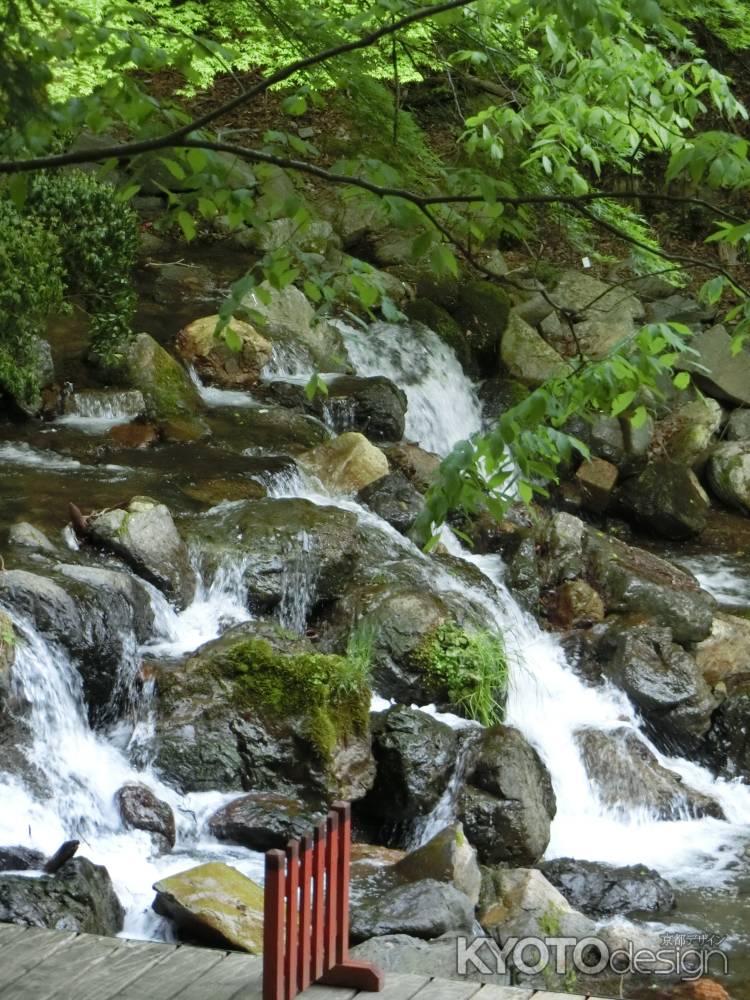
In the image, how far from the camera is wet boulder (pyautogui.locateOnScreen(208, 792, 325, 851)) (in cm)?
703

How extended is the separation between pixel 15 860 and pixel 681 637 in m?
5.77

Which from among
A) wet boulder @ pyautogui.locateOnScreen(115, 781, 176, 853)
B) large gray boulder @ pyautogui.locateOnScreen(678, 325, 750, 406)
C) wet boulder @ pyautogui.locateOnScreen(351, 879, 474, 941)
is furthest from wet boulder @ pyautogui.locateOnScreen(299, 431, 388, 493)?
large gray boulder @ pyautogui.locateOnScreen(678, 325, 750, 406)

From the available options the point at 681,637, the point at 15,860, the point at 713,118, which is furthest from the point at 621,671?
the point at 713,118

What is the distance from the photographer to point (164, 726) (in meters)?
7.54

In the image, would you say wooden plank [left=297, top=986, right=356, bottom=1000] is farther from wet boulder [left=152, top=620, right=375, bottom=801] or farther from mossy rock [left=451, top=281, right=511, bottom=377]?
mossy rock [left=451, top=281, right=511, bottom=377]

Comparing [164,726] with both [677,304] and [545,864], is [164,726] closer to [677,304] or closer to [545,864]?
[545,864]

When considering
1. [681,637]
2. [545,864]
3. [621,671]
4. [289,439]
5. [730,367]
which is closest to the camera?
[545,864]

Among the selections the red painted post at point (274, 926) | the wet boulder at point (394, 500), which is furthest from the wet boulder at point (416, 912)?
the wet boulder at point (394, 500)

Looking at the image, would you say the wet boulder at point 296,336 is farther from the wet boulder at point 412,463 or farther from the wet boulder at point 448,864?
the wet boulder at point 448,864

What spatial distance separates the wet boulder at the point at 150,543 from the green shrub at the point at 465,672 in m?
1.71

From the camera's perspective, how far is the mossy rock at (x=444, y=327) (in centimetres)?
1448

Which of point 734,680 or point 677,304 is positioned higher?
point 677,304

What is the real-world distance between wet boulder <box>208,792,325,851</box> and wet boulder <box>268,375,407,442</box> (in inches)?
217

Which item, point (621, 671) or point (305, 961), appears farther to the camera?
point (621, 671)
